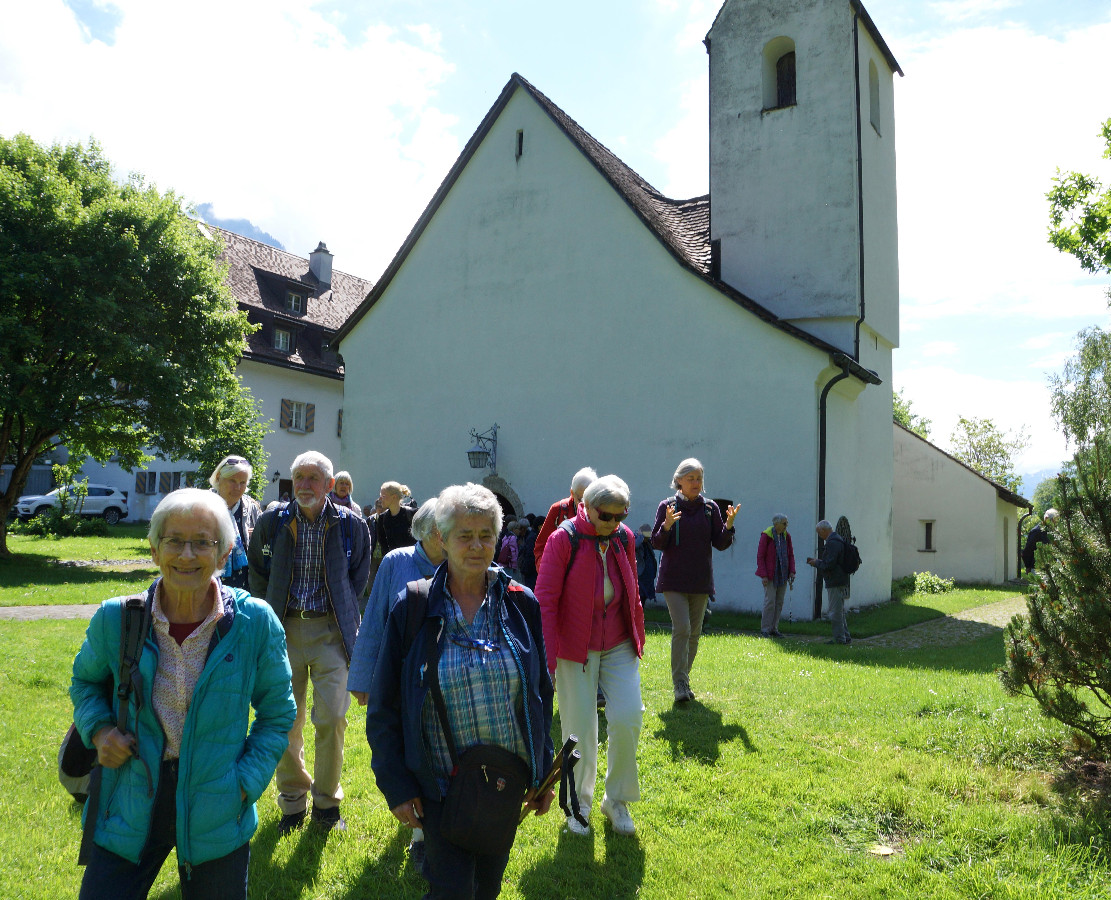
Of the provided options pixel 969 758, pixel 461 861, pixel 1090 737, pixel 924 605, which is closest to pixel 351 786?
pixel 461 861

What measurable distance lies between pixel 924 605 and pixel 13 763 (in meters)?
18.5

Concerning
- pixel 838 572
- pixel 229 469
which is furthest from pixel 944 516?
pixel 229 469

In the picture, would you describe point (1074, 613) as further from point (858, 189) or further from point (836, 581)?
point (858, 189)

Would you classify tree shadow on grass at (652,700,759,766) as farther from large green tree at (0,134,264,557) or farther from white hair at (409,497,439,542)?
large green tree at (0,134,264,557)

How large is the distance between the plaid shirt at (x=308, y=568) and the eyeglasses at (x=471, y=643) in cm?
215

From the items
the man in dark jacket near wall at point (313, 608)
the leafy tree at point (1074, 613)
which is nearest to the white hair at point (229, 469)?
the man in dark jacket near wall at point (313, 608)

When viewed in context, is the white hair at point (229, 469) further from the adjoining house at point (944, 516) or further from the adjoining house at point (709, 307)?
the adjoining house at point (944, 516)

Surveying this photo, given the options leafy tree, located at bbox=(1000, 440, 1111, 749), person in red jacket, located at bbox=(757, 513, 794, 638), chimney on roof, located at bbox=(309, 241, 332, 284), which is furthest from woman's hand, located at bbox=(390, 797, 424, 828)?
chimney on roof, located at bbox=(309, 241, 332, 284)

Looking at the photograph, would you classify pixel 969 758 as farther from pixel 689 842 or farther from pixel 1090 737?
pixel 689 842

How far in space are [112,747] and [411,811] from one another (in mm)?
969

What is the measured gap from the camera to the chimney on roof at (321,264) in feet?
122

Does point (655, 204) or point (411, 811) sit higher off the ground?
point (655, 204)

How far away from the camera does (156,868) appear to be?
2.61m

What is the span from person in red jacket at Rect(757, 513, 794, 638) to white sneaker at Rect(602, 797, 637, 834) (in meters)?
8.90
